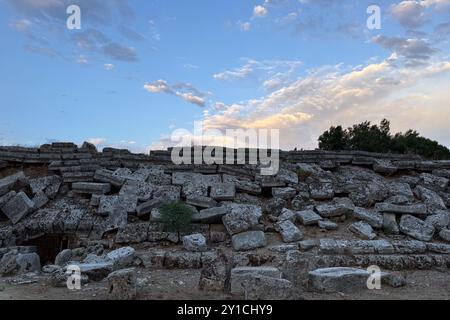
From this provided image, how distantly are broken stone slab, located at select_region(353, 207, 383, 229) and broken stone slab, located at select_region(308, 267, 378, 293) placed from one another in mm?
3290

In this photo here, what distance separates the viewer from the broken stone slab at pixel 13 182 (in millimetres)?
10352

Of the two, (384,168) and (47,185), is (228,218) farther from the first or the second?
(384,168)

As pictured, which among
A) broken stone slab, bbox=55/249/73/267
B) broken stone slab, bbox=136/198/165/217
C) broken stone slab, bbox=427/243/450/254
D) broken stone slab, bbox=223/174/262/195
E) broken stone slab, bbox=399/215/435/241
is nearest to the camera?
broken stone slab, bbox=55/249/73/267

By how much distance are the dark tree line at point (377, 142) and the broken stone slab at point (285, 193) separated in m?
12.6

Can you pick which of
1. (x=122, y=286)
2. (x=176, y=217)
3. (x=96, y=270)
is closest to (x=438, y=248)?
(x=176, y=217)

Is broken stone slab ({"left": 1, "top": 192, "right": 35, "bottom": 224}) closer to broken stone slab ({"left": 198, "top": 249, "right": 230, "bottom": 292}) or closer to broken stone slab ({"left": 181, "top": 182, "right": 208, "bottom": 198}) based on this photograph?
broken stone slab ({"left": 181, "top": 182, "right": 208, "bottom": 198})

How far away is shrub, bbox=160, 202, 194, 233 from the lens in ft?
29.8

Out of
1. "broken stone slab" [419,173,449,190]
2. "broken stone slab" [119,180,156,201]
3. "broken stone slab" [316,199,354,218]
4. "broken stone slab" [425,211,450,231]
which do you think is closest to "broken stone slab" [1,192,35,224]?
"broken stone slab" [119,180,156,201]

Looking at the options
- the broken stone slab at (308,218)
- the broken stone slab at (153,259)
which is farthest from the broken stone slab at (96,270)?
the broken stone slab at (308,218)

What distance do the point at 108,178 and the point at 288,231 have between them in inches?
186

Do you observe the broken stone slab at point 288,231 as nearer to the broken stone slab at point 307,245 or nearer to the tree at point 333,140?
the broken stone slab at point 307,245

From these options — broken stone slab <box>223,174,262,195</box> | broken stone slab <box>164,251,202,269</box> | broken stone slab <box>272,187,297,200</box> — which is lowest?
broken stone slab <box>164,251,202,269</box>

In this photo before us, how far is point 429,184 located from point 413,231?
124 inches
